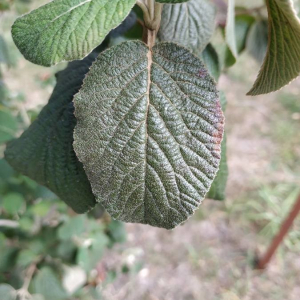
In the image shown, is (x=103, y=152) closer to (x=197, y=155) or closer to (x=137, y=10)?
(x=197, y=155)

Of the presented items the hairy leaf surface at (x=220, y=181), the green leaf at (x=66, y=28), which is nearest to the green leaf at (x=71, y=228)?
the hairy leaf surface at (x=220, y=181)

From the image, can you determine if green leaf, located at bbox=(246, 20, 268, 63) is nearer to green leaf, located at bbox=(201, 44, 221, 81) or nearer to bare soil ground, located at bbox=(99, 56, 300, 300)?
green leaf, located at bbox=(201, 44, 221, 81)

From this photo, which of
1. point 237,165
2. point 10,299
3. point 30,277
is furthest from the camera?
point 237,165

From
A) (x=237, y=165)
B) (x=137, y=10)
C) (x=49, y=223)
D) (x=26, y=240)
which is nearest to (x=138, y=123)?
(x=137, y=10)

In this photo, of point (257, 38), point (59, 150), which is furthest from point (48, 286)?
point (257, 38)

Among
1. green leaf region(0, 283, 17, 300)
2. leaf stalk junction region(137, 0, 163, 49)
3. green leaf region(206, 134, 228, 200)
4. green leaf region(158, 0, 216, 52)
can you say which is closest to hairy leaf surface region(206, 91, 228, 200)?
green leaf region(206, 134, 228, 200)

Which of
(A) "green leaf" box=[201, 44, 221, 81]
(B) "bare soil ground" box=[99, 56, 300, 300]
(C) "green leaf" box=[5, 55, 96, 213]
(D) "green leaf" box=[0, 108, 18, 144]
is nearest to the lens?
(C) "green leaf" box=[5, 55, 96, 213]

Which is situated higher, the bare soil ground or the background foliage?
the background foliage

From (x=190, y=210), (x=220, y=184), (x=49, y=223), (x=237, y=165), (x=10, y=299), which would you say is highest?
(x=190, y=210)
